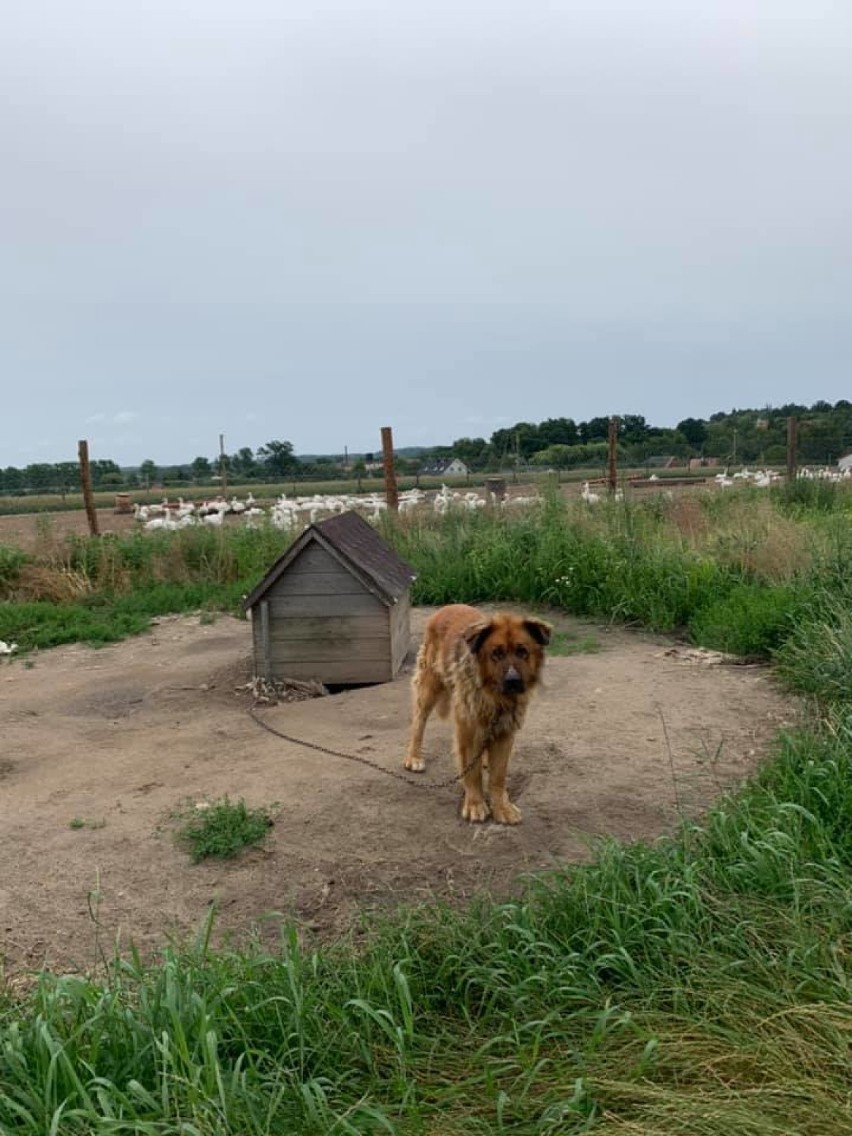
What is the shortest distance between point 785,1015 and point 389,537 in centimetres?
1043

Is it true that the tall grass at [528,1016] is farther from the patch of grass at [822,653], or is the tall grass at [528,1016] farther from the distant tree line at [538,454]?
the distant tree line at [538,454]

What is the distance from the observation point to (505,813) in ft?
14.7

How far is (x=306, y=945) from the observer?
3465mm

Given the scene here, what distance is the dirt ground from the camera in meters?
3.81

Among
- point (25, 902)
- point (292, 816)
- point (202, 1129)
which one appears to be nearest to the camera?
point (202, 1129)

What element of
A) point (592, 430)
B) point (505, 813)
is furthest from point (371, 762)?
point (592, 430)

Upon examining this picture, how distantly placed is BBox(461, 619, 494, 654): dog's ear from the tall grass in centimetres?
112

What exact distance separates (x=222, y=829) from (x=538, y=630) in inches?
70.6

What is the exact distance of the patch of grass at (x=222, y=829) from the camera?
4.27 metres

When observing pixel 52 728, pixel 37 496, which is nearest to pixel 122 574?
pixel 52 728

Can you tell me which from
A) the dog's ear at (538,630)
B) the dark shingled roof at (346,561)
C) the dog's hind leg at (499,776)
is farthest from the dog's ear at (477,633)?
the dark shingled roof at (346,561)

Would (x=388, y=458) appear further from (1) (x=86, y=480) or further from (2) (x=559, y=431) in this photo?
(2) (x=559, y=431)

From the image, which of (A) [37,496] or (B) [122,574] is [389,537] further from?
(A) [37,496]

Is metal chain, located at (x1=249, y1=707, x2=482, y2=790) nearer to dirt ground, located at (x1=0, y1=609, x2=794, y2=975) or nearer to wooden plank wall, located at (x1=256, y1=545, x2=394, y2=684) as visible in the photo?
dirt ground, located at (x1=0, y1=609, x2=794, y2=975)
